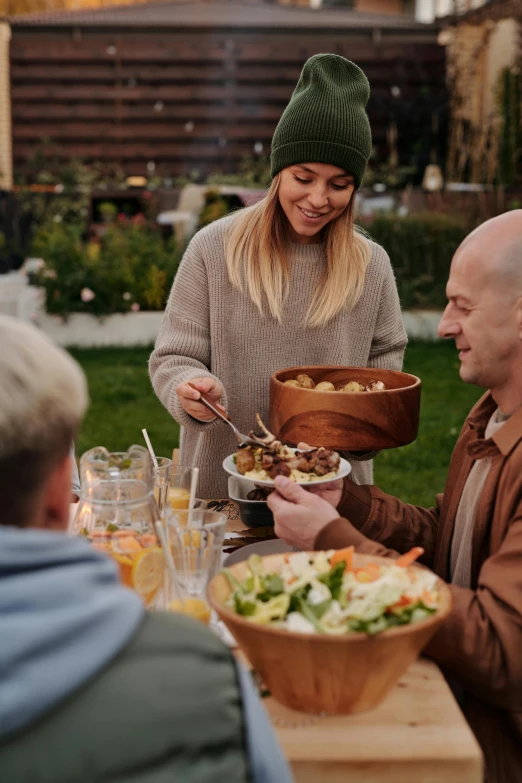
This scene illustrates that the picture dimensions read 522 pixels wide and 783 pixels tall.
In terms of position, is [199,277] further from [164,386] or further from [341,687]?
[341,687]

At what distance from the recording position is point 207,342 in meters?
2.77

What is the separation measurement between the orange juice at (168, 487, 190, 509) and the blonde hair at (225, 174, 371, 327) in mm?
749

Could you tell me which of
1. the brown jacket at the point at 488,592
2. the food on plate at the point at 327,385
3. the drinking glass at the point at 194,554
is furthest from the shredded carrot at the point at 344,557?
the food on plate at the point at 327,385

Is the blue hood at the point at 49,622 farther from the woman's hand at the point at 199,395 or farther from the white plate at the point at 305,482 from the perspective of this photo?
the woman's hand at the point at 199,395

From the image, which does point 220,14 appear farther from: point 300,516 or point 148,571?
point 148,571

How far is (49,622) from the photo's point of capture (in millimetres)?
964

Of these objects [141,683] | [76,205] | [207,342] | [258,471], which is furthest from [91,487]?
[76,205]

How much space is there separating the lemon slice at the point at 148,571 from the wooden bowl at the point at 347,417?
0.59m

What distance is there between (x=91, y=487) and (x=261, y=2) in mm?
16474

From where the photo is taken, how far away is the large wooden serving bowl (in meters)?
1.35

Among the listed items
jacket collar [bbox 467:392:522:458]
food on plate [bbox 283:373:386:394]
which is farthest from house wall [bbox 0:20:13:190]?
jacket collar [bbox 467:392:522:458]

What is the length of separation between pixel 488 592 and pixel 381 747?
391 millimetres

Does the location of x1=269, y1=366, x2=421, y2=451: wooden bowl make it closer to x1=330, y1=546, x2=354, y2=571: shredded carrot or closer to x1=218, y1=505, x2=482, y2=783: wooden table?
x1=330, y1=546, x2=354, y2=571: shredded carrot

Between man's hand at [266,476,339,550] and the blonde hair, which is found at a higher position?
the blonde hair
